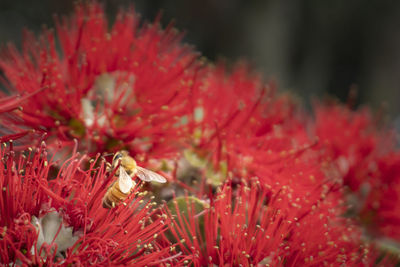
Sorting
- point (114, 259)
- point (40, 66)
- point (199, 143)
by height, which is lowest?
point (114, 259)

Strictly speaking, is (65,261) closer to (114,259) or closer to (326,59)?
(114,259)

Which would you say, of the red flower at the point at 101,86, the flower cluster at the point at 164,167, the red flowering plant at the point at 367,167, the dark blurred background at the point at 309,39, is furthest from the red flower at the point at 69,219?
the dark blurred background at the point at 309,39

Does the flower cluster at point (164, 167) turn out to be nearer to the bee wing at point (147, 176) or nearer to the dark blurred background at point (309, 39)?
the bee wing at point (147, 176)

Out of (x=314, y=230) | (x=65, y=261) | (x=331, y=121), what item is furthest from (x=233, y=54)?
A: (x=65, y=261)

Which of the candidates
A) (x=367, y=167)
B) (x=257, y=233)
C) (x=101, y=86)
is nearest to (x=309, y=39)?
(x=367, y=167)

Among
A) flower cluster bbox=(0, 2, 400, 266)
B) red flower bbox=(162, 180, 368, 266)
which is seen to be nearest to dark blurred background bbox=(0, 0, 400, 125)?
flower cluster bbox=(0, 2, 400, 266)

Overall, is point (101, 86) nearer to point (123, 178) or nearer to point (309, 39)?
point (123, 178)
